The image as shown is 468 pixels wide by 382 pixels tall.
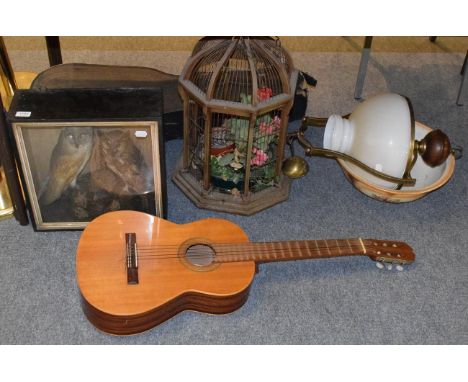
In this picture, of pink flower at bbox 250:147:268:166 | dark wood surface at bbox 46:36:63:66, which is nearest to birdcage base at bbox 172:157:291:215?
pink flower at bbox 250:147:268:166

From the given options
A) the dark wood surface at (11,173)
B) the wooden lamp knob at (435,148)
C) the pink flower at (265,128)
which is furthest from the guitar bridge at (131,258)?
the wooden lamp knob at (435,148)

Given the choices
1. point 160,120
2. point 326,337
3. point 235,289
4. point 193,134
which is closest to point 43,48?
point 193,134

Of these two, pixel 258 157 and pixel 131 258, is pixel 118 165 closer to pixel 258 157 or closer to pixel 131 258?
pixel 131 258

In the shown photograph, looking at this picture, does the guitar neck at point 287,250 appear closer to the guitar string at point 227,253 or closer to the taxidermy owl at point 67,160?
the guitar string at point 227,253

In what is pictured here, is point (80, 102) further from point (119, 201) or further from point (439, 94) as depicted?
point (439, 94)

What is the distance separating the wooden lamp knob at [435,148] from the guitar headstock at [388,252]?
0.29 m

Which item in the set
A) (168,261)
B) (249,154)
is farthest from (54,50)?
(168,261)

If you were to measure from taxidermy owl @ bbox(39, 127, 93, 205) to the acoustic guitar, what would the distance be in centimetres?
17

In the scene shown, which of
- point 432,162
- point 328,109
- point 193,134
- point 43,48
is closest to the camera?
point 432,162

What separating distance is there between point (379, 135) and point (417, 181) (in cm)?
26

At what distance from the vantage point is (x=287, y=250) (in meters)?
1.70

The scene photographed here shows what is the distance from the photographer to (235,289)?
156 cm

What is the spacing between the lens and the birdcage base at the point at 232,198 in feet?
6.27

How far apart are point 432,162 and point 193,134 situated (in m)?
0.80
